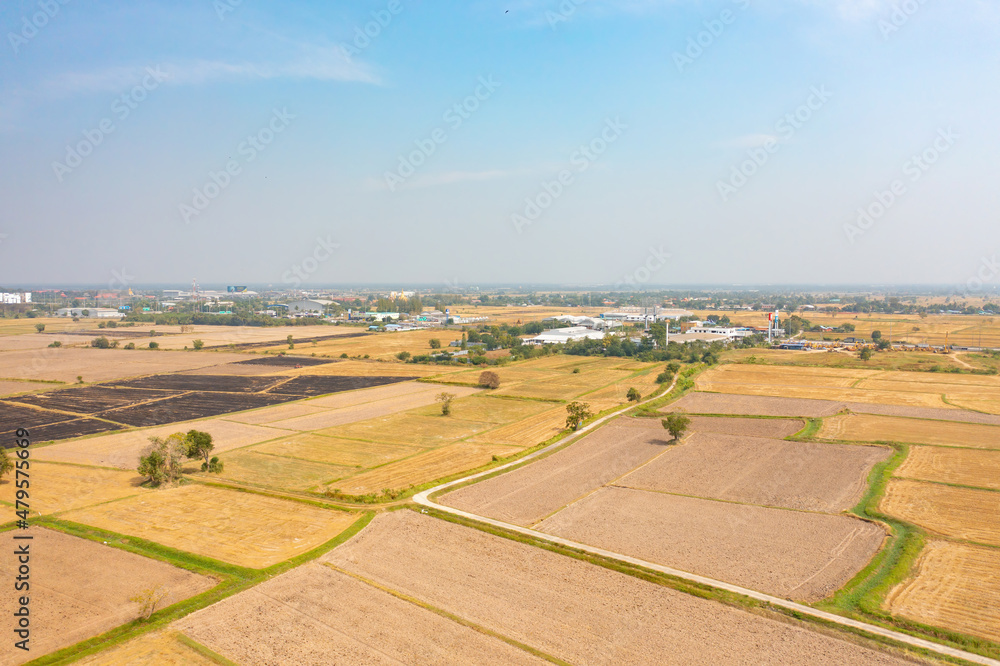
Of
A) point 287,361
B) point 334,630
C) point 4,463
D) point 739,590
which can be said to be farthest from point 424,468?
point 287,361

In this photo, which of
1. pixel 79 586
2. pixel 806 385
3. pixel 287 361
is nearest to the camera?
pixel 79 586

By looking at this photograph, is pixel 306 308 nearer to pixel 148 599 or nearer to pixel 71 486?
pixel 71 486

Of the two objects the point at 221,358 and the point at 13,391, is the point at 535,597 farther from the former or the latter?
the point at 221,358

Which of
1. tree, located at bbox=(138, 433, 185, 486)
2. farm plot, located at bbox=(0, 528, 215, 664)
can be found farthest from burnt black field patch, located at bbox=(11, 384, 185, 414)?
farm plot, located at bbox=(0, 528, 215, 664)

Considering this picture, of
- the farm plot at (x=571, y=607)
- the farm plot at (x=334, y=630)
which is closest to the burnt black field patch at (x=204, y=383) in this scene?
the farm plot at (x=571, y=607)

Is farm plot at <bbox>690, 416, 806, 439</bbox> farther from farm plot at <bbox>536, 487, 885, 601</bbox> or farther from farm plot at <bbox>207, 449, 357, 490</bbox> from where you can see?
farm plot at <bbox>207, 449, 357, 490</bbox>
